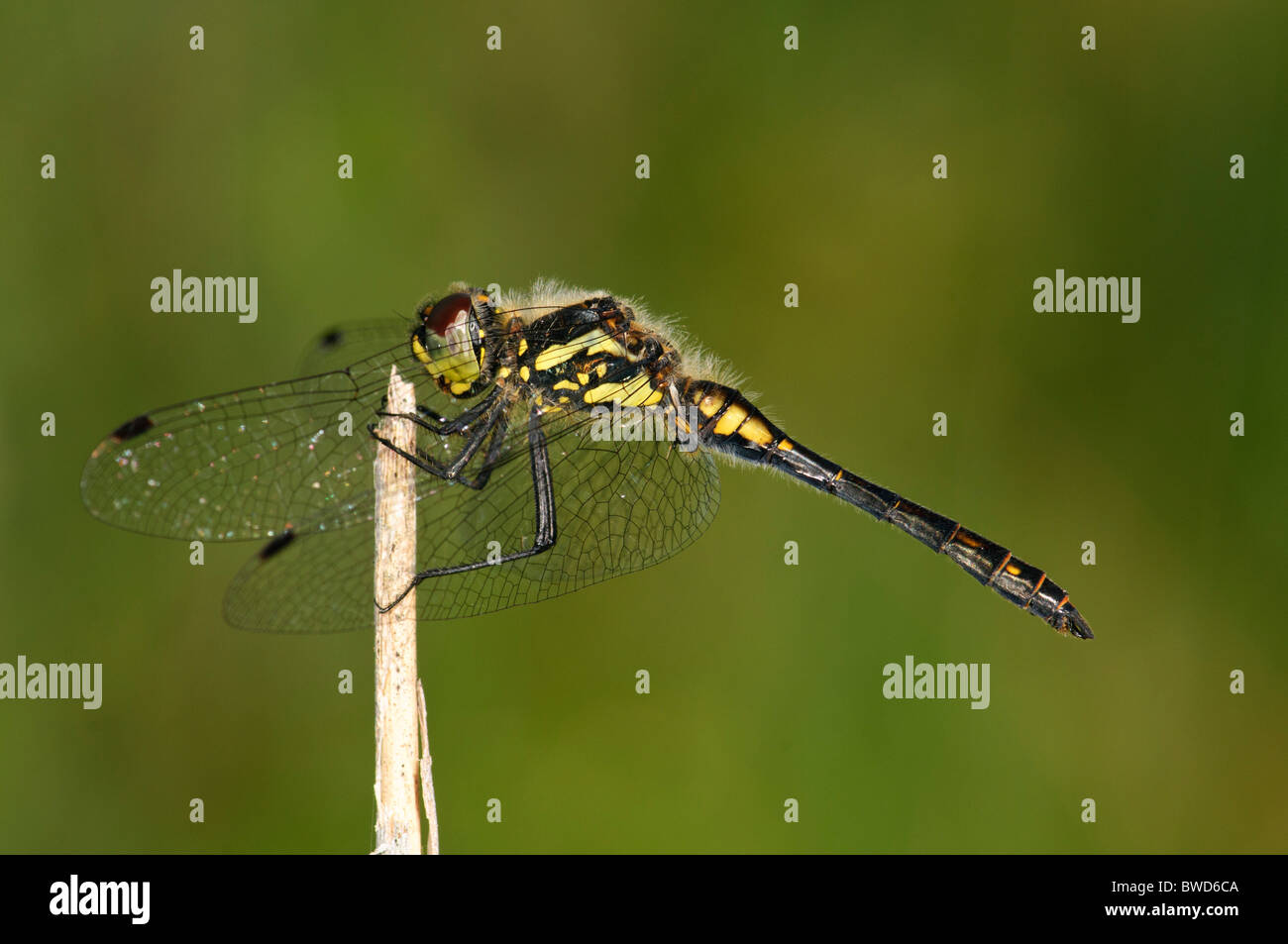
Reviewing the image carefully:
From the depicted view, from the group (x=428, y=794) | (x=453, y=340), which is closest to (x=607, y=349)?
(x=453, y=340)

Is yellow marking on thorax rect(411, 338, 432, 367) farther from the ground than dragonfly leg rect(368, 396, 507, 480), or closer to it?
farther from the ground

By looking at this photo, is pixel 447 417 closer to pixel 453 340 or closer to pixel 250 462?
pixel 453 340

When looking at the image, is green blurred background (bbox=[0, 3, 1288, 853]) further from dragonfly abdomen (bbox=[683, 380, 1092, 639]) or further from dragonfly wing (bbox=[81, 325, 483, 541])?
dragonfly wing (bbox=[81, 325, 483, 541])

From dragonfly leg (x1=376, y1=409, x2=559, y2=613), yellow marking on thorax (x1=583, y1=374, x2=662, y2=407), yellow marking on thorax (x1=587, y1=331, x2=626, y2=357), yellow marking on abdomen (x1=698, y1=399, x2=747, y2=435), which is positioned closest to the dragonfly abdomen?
yellow marking on abdomen (x1=698, y1=399, x2=747, y2=435)

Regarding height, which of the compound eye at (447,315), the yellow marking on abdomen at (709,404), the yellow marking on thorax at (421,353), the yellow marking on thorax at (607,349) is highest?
the compound eye at (447,315)

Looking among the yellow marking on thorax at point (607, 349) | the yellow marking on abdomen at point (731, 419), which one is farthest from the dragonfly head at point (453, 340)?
the yellow marking on abdomen at point (731, 419)

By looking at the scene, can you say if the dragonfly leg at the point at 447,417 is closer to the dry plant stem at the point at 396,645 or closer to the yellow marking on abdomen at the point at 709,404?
the dry plant stem at the point at 396,645

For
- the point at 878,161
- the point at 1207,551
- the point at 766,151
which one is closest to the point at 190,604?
the point at 766,151
